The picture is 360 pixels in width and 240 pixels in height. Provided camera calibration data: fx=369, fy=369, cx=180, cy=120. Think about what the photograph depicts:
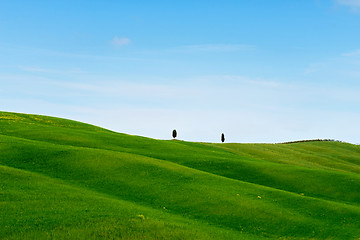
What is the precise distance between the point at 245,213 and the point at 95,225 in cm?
1515

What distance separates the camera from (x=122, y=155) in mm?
51406

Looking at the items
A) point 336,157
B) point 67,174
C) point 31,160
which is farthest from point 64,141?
point 336,157

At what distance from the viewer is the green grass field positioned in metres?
27.5

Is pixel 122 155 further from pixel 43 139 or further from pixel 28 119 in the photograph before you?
pixel 28 119

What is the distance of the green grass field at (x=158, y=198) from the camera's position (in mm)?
27516

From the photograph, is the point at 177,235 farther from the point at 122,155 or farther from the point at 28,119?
the point at 28,119

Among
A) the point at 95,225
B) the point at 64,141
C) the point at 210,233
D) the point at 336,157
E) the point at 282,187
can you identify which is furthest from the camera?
the point at 336,157

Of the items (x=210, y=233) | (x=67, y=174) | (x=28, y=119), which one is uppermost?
(x=28, y=119)

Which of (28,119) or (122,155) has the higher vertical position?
(28,119)

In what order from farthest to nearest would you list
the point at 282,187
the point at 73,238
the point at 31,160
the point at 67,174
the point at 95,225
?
the point at 282,187 → the point at 31,160 → the point at 67,174 → the point at 95,225 → the point at 73,238

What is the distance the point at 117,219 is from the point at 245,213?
13278 mm

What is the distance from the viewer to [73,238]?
24.9m

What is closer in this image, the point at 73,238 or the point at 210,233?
the point at 73,238

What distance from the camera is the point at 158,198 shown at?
37812 millimetres
